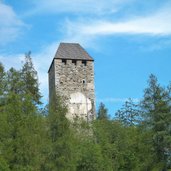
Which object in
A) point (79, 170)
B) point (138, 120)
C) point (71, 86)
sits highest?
point (71, 86)

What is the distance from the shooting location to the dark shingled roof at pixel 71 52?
4503 cm

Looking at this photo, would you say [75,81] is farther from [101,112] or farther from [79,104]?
[101,112]

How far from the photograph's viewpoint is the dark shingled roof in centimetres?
4503

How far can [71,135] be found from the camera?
29.5 metres

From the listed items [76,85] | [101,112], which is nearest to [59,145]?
[76,85]

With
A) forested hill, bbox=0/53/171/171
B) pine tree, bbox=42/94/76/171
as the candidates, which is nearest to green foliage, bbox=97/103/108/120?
forested hill, bbox=0/53/171/171

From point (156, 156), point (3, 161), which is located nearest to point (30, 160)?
point (3, 161)

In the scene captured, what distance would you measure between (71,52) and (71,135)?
57.5 feet

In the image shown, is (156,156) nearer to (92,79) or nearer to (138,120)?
(138,120)

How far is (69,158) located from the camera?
27.2m

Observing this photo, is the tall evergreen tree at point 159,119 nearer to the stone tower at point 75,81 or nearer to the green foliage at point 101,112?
the stone tower at point 75,81

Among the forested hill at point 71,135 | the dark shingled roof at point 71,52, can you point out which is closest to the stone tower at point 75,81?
the dark shingled roof at point 71,52

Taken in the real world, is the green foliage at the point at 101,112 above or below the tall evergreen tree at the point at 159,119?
above

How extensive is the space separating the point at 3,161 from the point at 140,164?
40.3 ft
